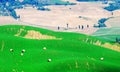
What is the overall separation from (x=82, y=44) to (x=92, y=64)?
1322 cm

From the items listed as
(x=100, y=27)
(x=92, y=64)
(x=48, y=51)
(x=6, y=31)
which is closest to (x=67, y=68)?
(x=92, y=64)

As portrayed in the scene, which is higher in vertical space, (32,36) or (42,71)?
(42,71)

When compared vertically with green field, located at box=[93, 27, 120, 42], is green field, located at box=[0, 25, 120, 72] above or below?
above

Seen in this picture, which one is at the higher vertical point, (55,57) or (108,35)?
(55,57)

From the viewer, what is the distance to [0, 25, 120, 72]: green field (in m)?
44.7

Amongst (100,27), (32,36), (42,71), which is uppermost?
(42,71)

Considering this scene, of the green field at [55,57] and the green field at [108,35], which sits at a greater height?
the green field at [55,57]

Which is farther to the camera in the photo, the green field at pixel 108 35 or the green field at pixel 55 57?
the green field at pixel 108 35

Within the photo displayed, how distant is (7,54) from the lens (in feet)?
164

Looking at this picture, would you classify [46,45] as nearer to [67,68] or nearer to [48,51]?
[48,51]

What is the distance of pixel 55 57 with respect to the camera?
49.8 metres

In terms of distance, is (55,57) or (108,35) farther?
(108,35)

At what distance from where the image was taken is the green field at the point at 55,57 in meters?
44.7

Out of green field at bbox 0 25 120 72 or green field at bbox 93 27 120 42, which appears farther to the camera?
green field at bbox 93 27 120 42
